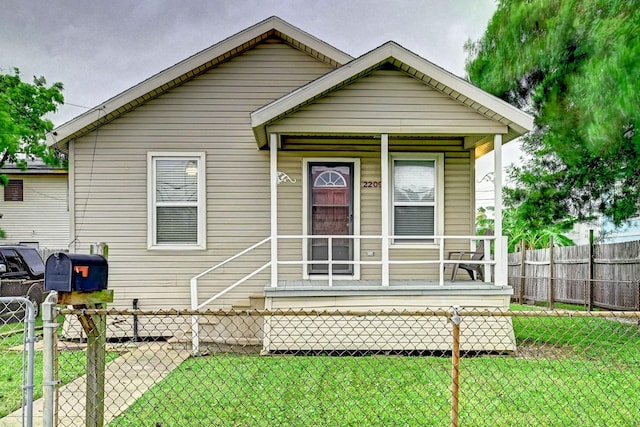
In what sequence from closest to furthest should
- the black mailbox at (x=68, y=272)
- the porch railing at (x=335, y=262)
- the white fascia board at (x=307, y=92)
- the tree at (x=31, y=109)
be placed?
the black mailbox at (x=68, y=272) < the white fascia board at (x=307, y=92) < the porch railing at (x=335, y=262) < the tree at (x=31, y=109)

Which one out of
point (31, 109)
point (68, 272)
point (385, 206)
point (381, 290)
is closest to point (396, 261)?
point (381, 290)

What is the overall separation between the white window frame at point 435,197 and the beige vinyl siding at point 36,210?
54.3 feet

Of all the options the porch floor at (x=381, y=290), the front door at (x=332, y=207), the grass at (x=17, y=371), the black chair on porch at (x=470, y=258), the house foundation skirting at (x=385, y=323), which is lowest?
the grass at (x=17, y=371)

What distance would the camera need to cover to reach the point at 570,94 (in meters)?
7.30

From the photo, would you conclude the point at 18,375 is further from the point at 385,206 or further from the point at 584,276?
the point at 584,276

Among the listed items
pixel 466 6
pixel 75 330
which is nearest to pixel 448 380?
pixel 75 330

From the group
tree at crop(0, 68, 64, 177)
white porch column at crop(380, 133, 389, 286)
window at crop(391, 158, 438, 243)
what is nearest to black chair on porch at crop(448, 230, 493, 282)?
window at crop(391, 158, 438, 243)

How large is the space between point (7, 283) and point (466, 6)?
43.2ft

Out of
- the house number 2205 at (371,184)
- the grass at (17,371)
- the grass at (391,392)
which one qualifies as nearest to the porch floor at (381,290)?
the grass at (391,392)

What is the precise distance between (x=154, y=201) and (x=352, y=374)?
4530 mm

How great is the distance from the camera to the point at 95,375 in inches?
118

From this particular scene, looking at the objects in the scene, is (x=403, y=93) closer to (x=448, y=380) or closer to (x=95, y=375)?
(x=448, y=380)

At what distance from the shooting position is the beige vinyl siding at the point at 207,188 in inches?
305

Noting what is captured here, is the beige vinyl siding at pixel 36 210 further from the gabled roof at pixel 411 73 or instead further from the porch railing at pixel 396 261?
the gabled roof at pixel 411 73
